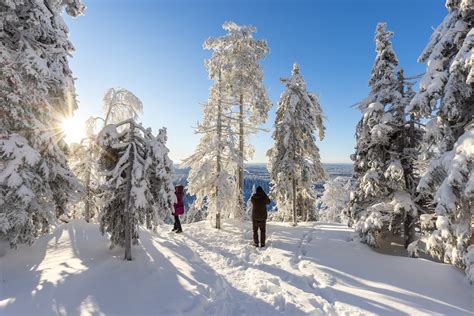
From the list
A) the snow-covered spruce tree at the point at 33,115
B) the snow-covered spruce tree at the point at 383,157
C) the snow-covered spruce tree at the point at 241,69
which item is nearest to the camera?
the snow-covered spruce tree at the point at 33,115

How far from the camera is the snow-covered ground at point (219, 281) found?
212 inches

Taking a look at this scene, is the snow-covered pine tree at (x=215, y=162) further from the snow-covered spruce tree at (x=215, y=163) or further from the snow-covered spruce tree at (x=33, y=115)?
the snow-covered spruce tree at (x=33, y=115)

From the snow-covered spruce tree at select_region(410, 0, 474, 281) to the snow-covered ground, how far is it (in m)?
1.15

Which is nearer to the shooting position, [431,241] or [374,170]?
[431,241]

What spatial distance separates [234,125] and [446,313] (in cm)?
1440

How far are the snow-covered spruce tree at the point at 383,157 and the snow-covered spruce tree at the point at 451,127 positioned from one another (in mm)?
2293

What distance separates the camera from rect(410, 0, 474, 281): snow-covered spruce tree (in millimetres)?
6078

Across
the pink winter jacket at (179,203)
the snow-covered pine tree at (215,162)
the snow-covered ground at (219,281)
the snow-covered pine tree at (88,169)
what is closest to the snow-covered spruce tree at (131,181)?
the snow-covered pine tree at (88,169)

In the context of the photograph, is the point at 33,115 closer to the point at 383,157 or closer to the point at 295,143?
the point at 383,157

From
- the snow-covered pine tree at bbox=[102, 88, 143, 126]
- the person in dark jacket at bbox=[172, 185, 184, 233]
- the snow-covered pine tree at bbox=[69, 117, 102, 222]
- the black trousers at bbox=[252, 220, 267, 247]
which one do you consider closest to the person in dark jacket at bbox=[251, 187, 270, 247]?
the black trousers at bbox=[252, 220, 267, 247]

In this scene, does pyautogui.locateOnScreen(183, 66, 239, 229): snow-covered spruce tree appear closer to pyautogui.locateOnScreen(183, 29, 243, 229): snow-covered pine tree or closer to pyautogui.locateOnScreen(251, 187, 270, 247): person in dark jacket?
pyautogui.locateOnScreen(183, 29, 243, 229): snow-covered pine tree

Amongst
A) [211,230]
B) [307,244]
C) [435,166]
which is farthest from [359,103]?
[211,230]

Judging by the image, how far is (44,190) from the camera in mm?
A: 8547

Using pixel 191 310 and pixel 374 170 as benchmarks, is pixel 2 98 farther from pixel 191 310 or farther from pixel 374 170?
pixel 374 170
